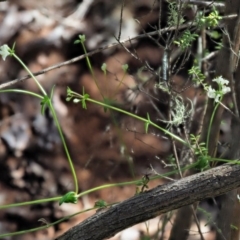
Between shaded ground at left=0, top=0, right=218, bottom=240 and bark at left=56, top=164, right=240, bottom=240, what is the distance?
1.89ft

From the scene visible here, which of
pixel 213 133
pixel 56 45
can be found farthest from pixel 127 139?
pixel 213 133

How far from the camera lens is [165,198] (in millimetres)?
694

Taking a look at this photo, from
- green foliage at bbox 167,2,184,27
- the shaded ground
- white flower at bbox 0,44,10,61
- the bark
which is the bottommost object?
the bark

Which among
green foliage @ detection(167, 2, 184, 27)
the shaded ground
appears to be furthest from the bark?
the shaded ground

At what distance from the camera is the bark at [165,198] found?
27.0 inches

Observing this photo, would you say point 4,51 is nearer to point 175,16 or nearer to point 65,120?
point 175,16

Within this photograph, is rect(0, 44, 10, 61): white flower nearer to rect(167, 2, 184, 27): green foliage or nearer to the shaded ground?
rect(167, 2, 184, 27): green foliage

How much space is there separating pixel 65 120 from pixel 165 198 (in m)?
0.76

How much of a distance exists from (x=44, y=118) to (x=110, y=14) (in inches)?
14.7

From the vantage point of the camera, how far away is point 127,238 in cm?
131

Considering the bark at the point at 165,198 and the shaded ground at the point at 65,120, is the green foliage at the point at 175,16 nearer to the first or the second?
the bark at the point at 165,198

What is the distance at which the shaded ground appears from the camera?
1341mm

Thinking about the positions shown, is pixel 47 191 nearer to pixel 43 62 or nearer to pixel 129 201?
pixel 43 62

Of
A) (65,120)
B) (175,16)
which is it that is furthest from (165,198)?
(65,120)
